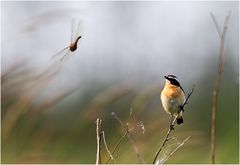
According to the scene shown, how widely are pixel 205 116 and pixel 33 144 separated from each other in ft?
20.1

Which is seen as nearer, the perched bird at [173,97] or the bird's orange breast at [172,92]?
the perched bird at [173,97]

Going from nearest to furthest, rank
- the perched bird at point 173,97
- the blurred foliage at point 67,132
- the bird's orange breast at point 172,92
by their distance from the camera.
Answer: the blurred foliage at point 67,132
the perched bird at point 173,97
the bird's orange breast at point 172,92

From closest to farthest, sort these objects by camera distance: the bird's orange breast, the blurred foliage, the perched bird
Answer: the blurred foliage → the perched bird → the bird's orange breast

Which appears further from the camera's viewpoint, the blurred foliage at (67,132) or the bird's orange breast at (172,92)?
the bird's orange breast at (172,92)

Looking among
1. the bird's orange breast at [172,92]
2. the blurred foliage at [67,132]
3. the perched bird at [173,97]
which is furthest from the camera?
the bird's orange breast at [172,92]

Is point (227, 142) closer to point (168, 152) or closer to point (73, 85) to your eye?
point (73, 85)

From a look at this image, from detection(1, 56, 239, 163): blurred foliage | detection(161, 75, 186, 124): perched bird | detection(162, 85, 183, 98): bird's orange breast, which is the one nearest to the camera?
detection(1, 56, 239, 163): blurred foliage

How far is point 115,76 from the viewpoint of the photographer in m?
14.5

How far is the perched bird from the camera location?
15.0 ft

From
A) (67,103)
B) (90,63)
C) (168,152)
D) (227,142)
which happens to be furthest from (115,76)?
(168,152)

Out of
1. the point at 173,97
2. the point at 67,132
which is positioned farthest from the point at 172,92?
the point at 67,132

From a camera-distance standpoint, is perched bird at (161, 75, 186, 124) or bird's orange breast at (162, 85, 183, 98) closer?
perched bird at (161, 75, 186, 124)

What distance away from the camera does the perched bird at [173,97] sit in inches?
180

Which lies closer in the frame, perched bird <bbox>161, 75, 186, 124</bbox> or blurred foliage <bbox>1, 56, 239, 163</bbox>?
blurred foliage <bbox>1, 56, 239, 163</bbox>
